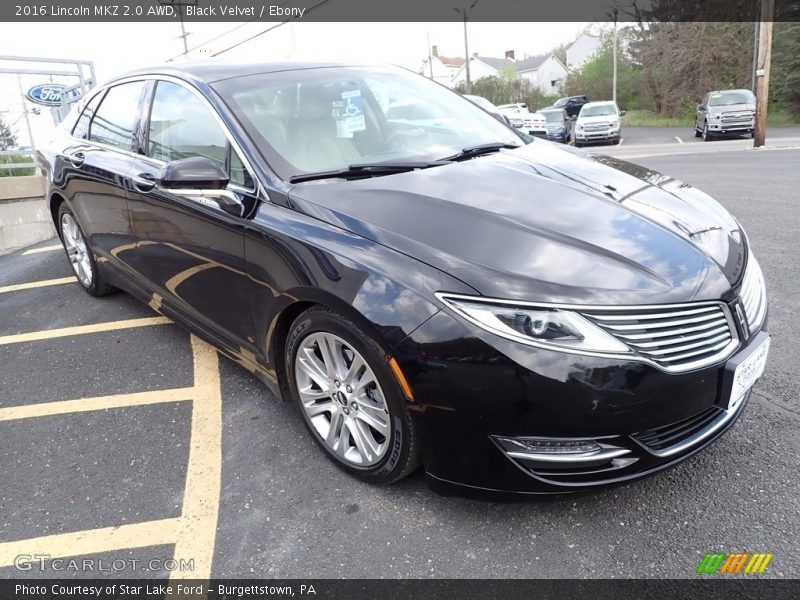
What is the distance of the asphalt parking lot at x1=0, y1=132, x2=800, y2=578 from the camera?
215cm

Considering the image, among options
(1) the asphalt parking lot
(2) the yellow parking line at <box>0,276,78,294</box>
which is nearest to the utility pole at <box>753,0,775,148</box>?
(1) the asphalt parking lot

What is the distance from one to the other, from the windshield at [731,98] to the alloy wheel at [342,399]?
77.8 ft

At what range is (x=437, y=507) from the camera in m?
2.41

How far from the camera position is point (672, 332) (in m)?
2.04

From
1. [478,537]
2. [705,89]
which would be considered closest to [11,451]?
[478,537]

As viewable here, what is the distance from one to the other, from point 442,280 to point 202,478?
1.48m

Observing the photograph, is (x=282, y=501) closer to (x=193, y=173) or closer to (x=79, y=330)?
(x=193, y=173)

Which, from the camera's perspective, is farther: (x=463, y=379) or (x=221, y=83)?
(x=221, y=83)

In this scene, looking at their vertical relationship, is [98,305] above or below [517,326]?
below

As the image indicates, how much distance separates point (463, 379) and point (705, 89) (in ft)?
130

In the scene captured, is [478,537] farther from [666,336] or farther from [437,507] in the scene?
[666,336]

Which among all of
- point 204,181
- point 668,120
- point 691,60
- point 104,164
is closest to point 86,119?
point 104,164

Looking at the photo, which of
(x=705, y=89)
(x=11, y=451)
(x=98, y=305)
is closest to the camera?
(x=11, y=451)

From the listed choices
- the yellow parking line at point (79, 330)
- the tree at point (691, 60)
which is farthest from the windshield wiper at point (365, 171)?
the tree at point (691, 60)
